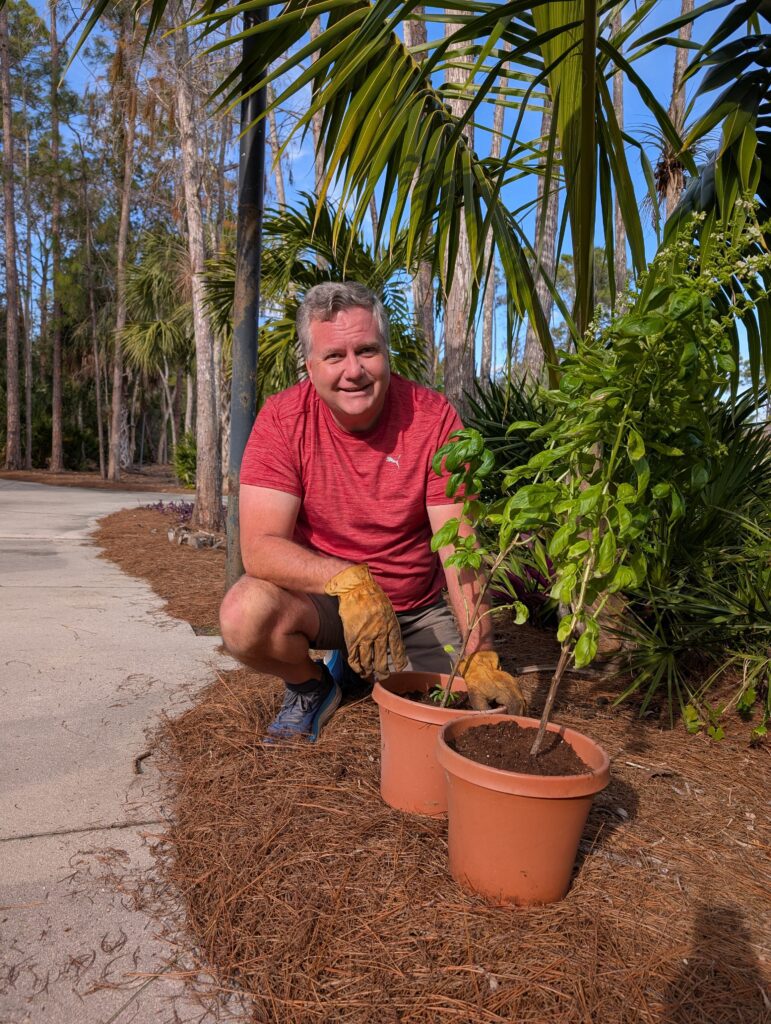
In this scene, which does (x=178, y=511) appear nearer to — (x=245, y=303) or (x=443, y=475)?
(x=245, y=303)

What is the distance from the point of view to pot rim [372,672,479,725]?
1834 millimetres

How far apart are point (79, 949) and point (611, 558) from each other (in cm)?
133

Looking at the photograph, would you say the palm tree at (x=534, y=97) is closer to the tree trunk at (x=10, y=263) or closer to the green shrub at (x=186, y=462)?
the green shrub at (x=186, y=462)

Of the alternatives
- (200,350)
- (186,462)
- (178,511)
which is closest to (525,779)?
(200,350)

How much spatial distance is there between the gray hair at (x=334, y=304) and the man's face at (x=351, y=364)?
20mm

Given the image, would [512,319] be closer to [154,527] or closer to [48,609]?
[48,609]

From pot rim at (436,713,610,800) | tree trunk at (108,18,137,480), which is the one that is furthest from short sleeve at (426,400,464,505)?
tree trunk at (108,18,137,480)

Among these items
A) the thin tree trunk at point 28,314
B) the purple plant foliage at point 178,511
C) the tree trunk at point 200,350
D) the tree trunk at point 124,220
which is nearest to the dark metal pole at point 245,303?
the tree trunk at point 200,350

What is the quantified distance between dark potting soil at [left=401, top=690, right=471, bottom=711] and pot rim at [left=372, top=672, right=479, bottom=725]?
0.04 ft

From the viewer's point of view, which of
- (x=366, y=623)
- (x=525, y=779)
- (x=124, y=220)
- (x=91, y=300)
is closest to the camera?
(x=525, y=779)

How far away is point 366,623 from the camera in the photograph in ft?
6.63

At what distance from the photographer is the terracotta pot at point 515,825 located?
4.93ft

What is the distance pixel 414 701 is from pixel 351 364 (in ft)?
3.54

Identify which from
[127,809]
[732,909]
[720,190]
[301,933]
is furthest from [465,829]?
[720,190]
